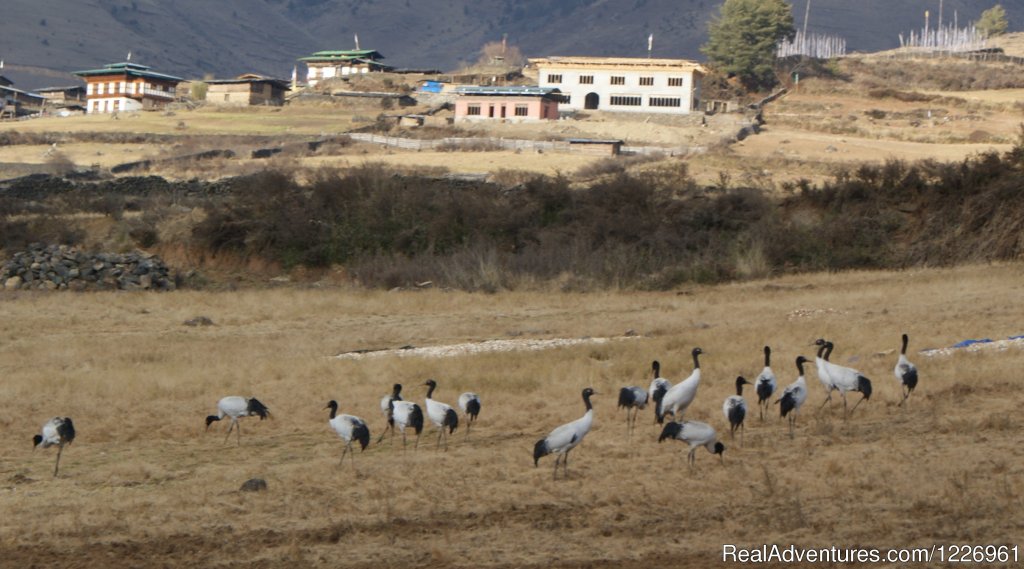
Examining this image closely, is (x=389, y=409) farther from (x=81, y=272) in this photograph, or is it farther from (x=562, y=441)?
(x=81, y=272)

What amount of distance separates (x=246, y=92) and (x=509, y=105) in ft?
126

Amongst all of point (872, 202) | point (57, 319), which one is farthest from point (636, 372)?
point (872, 202)

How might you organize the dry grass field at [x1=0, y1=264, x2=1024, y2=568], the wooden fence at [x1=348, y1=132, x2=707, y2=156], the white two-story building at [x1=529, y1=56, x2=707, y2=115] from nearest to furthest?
the dry grass field at [x1=0, y1=264, x2=1024, y2=568]
the wooden fence at [x1=348, y1=132, x2=707, y2=156]
the white two-story building at [x1=529, y1=56, x2=707, y2=115]

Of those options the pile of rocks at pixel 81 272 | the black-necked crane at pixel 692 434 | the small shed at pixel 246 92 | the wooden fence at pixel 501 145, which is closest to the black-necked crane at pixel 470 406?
the black-necked crane at pixel 692 434

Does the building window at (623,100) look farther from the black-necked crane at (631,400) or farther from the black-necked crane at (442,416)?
the black-necked crane at (442,416)

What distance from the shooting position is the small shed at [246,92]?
130 meters

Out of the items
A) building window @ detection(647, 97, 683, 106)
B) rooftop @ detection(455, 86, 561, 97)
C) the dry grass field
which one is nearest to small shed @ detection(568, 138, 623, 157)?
rooftop @ detection(455, 86, 561, 97)

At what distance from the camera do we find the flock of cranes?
1479 centimetres

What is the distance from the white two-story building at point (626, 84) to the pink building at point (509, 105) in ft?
18.5

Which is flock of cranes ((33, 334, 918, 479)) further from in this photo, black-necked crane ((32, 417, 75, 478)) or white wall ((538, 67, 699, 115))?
white wall ((538, 67, 699, 115))

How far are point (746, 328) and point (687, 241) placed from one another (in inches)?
678

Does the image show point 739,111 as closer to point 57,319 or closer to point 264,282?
point 264,282

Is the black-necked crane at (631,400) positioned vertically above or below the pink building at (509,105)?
below

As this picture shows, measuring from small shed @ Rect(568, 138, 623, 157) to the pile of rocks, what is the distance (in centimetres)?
4058
